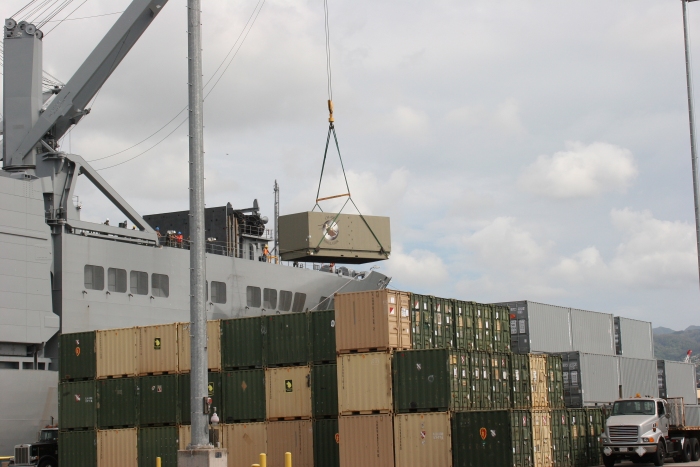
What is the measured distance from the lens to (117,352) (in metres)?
31.8

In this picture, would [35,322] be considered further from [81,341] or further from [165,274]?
[165,274]

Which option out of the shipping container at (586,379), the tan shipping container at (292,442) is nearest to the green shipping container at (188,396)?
the tan shipping container at (292,442)

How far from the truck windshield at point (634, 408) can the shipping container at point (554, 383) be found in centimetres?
194

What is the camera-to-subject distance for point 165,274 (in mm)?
39344

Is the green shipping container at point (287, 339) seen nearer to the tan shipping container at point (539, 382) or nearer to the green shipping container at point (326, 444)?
the green shipping container at point (326, 444)

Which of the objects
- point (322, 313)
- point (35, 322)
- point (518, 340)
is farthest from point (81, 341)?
point (518, 340)

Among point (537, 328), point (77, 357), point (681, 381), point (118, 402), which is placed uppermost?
point (537, 328)

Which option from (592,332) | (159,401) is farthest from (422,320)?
(592,332)

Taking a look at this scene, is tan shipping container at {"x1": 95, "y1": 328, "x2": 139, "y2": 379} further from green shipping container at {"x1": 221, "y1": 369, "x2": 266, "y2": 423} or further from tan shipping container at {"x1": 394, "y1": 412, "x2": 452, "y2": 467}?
tan shipping container at {"x1": 394, "y1": 412, "x2": 452, "y2": 467}

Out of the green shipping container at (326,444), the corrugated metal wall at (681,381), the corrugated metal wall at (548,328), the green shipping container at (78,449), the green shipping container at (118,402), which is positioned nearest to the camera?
the green shipping container at (326,444)

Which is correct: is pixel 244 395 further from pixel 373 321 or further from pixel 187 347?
pixel 373 321

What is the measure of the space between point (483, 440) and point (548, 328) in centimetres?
1520

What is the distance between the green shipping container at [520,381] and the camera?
29.3 metres

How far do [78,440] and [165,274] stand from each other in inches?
382
